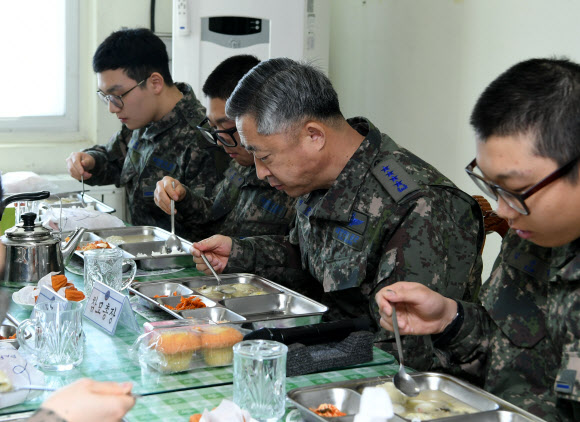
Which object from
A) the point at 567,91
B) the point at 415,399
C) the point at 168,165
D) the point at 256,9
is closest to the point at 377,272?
the point at 415,399

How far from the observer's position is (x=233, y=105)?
2279 millimetres

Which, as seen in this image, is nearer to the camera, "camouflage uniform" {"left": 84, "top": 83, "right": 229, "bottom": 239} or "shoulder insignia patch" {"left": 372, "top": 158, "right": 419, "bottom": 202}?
"shoulder insignia patch" {"left": 372, "top": 158, "right": 419, "bottom": 202}

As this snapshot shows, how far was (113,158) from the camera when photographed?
4320 mm

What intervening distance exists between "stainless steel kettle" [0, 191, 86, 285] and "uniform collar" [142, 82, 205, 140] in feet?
4.56

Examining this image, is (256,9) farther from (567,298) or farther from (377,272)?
(567,298)

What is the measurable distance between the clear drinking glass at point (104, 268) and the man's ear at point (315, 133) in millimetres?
664

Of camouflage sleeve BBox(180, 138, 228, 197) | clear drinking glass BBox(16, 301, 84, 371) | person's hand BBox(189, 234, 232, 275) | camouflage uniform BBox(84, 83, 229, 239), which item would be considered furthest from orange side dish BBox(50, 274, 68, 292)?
camouflage sleeve BBox(180, 138, 228, 197)

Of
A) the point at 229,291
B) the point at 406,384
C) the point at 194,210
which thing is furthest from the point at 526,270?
the point at 194,210

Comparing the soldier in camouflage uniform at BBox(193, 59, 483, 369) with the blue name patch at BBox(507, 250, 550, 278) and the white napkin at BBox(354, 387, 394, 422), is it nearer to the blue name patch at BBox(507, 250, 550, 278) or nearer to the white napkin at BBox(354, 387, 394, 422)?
the blue name patch at BBox(507, 250, 550, 278)

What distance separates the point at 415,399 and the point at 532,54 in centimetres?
257

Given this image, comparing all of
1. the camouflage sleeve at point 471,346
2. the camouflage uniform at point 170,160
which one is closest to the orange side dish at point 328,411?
the camouflage sleeve at point 471,346

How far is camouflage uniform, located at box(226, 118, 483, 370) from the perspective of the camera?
2156 mm

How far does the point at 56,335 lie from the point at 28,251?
0.75m

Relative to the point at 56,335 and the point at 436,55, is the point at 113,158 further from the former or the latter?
the point at 56,335
